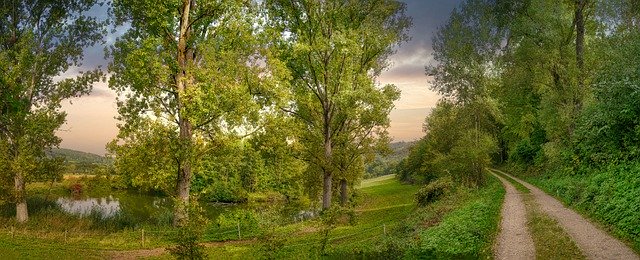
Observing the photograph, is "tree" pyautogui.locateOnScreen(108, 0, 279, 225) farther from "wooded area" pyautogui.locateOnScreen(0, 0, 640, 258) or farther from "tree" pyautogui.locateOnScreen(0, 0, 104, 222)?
"tree" pyautogui.locateOnScreen(0, 0, 104, 222)

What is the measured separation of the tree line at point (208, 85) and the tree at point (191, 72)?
0.07 metres

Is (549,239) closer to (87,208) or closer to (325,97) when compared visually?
(325,97)

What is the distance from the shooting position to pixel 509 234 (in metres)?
16.0

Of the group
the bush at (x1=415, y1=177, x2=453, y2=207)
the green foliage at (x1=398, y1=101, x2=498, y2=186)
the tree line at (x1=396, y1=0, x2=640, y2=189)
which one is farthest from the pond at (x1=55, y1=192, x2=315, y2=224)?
the tree line at (x1=396, y1=0, x2=640, y2=189)

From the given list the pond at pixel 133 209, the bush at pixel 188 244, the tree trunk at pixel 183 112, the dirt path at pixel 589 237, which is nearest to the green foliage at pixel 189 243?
the bush at pixel 188 244

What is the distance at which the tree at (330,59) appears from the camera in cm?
2505

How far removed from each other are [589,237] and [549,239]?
4.00 feet

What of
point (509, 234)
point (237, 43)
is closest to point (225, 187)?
point (237, 43)

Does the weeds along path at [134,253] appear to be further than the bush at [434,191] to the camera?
No

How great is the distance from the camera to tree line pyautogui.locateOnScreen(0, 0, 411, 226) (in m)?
20.2

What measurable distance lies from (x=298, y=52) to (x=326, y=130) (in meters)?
5.51

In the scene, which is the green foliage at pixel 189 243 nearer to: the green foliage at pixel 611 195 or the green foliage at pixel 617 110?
the green foliage at pixel 611 195

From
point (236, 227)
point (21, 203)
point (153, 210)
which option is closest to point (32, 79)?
point (21, 203)

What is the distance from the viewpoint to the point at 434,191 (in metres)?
30.2
